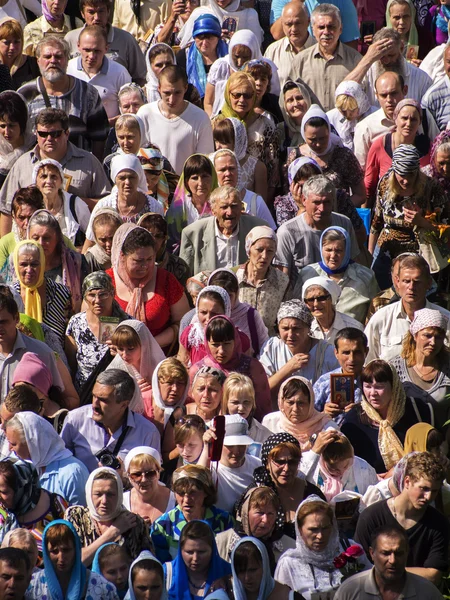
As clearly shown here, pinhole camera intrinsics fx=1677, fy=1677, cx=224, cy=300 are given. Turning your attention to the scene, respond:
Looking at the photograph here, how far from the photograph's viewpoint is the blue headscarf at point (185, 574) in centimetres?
912

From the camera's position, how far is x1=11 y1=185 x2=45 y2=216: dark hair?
40.0 feet

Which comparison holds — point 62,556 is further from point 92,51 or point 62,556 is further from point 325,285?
point 92,51

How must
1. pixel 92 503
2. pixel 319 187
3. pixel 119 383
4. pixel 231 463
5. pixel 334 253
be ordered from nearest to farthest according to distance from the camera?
pixel 92 503, pixel 231 463, pixel 119 383, pixel 334 253, pixel 319 187

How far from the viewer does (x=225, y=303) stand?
11219mm

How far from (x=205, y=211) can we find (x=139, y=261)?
1.34m

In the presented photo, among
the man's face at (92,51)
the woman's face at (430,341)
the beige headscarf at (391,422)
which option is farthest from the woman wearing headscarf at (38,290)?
the man's face at (92,51)

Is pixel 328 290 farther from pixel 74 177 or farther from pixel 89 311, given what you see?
pixel 74 177

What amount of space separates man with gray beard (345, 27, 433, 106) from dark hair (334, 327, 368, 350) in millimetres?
3993

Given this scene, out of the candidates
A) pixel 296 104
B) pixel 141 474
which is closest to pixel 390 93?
pixel 296 104

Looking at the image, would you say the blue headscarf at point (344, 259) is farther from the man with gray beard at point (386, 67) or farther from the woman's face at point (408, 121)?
the man with gray beard at point (386, 67)

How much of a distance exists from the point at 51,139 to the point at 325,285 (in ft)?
8.74

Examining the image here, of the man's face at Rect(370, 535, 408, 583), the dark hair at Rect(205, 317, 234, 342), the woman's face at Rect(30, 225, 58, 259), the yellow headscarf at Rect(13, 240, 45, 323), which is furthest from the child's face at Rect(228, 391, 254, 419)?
the woman's face at Rect(30, 225, 58, 259)

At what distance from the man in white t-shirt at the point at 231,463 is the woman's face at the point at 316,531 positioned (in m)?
0.74

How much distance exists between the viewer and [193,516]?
955 centimetres
